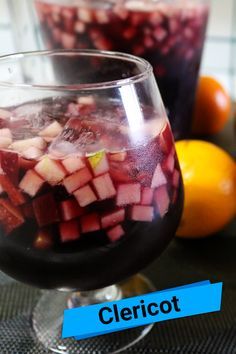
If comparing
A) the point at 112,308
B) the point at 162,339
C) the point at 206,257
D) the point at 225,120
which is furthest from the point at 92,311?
the point at 225,120

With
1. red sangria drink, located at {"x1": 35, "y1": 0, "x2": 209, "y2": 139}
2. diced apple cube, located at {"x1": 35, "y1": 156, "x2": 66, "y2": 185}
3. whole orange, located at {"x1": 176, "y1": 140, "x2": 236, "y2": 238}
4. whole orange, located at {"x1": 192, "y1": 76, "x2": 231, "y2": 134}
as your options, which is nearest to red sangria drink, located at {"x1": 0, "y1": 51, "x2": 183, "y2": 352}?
diced apple cube, located at {"x1": 35, "y1": 156, "x2": 66, "y2": 185}

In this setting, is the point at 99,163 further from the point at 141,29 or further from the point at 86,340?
the point at 141,29

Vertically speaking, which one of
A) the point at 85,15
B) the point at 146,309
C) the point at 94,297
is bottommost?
the point at 94,297

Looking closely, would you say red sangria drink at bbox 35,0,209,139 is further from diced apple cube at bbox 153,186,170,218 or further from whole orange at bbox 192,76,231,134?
diced apple cube at bbox 153,186,170,218

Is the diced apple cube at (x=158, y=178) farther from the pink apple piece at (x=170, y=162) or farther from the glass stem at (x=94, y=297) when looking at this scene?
the glass stem at (x=94, y=297)

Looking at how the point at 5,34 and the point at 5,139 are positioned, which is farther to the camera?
the point at 5,34

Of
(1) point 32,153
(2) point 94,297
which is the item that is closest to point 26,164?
(1) point 32,153

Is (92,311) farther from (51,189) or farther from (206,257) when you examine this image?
(206,257)
